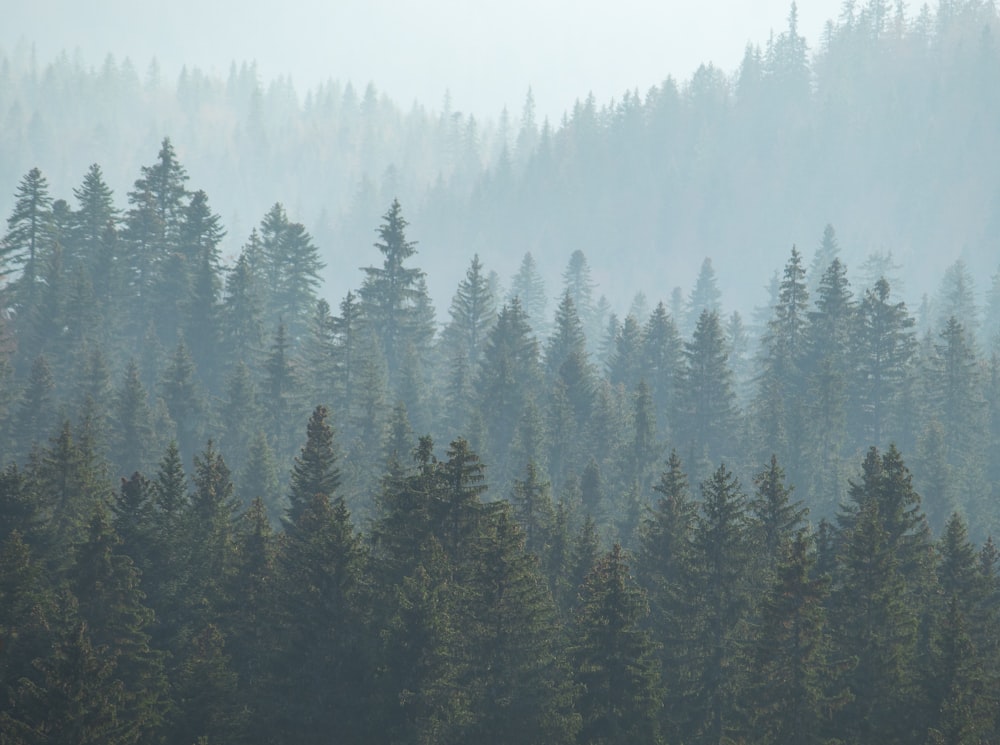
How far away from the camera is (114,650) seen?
117 feet

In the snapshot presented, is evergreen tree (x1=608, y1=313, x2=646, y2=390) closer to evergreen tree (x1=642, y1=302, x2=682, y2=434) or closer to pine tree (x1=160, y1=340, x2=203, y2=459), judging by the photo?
evergreen tree (x1=642, y1=302, x2=682, y2=434)

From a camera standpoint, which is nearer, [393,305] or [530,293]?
[393,305]

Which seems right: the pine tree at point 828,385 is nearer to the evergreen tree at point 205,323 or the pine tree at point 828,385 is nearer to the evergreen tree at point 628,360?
the evergreen tree at point 628,360

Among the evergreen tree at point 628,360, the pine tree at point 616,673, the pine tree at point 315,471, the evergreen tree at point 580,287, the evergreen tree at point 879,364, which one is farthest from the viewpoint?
the evergreen tree at point 580,287

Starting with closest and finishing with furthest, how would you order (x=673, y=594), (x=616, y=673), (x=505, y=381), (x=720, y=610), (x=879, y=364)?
(x=616, y=673)
(x=720, y=610)
(x=673, y=594)
(x=505, y=381)
(x=879, y=364)

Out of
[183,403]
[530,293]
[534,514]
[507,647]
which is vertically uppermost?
[530,293]

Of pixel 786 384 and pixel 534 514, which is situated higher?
pixel 786 384

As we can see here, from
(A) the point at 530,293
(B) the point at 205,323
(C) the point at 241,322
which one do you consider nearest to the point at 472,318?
(C) the point at 241,322

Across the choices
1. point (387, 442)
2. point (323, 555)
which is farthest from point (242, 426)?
point (323, 555)

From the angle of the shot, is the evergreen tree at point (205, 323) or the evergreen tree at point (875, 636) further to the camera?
the evergreen tree at point (205, 323)

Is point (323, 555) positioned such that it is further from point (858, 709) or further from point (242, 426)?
point (242, 426)

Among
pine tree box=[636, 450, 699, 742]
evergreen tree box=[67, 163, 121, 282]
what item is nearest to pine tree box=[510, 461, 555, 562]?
pine tree box=[636, 450, 699, 742]

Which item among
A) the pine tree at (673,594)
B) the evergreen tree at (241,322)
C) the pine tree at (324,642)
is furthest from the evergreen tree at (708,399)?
the pine tree at (324,642)

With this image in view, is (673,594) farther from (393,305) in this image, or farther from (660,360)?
(393,305)
